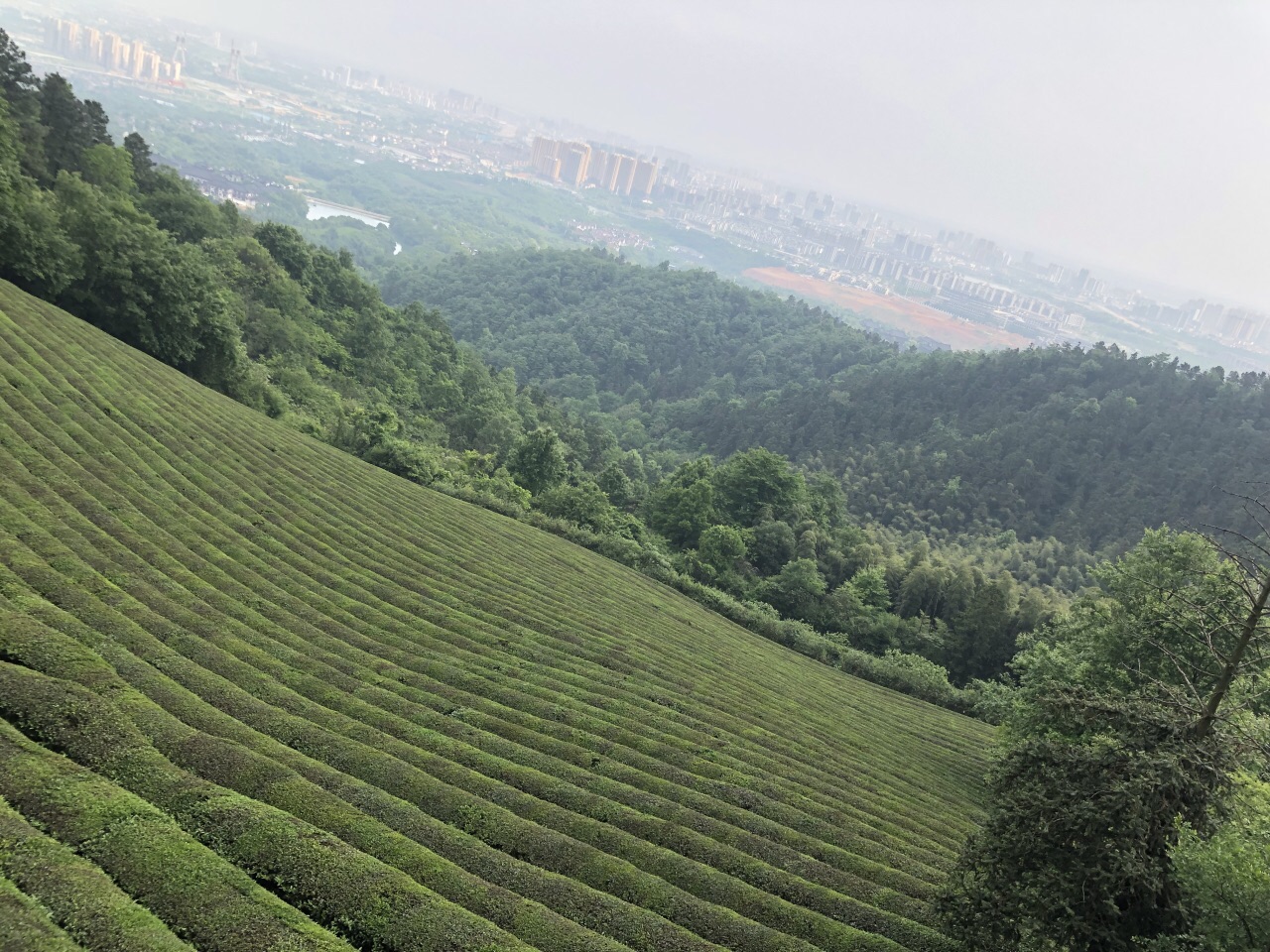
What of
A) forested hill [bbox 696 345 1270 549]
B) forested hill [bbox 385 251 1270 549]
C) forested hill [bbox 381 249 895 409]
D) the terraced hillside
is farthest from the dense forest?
forested hill [bbox 381 249 895 409]

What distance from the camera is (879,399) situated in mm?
98250

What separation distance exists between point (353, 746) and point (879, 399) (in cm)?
9410

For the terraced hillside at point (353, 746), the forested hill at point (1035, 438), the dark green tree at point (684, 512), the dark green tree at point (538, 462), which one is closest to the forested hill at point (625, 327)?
the forested hill at point (1035, 438)

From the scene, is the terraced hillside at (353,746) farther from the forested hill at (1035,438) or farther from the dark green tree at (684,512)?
the forested hill at (1035,438)

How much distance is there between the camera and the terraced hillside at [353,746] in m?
9.94

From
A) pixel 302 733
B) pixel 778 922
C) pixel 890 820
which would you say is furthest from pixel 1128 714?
pixel 302 733

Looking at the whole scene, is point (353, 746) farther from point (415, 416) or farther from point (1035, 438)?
point (1035, 438)

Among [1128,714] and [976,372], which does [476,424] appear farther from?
[976,372]

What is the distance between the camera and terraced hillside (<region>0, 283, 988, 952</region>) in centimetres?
994

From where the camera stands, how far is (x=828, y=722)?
25.7 meters

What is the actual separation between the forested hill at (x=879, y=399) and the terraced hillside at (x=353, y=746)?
4664 cm

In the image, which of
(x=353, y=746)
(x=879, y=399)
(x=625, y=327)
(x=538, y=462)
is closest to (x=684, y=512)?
(x=538, y=462)

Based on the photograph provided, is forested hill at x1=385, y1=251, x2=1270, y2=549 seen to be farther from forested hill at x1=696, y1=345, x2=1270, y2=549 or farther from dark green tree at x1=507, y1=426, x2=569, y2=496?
dark green tree at x1=507, y1=426, x2=569, y2=496

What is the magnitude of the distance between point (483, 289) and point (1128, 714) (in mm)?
134316
